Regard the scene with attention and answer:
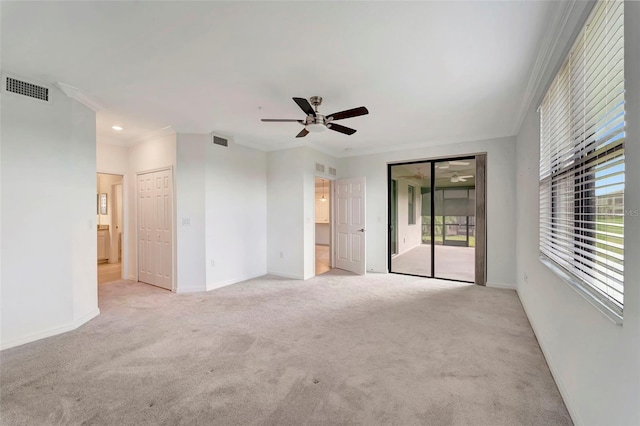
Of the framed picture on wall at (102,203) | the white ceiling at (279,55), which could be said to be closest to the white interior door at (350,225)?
the white ceiling at (279,55)

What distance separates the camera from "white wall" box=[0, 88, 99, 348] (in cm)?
256

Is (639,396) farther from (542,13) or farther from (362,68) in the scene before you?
(362,68)

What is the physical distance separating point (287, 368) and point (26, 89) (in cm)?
359

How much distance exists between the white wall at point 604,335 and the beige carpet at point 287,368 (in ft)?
0.72

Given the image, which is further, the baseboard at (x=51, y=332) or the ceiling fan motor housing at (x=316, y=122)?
the ceiling fan motor housing at (x=316, y=122)

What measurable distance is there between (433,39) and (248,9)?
1.36 metres

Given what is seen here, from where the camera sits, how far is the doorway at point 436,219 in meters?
5.19

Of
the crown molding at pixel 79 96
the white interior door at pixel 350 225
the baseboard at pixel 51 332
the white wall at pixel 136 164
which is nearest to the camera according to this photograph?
the baseboard at pixel 51 332

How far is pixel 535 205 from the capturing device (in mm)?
2941

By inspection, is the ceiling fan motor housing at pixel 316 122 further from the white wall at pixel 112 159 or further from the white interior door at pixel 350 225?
the white wall at pixel 112 159

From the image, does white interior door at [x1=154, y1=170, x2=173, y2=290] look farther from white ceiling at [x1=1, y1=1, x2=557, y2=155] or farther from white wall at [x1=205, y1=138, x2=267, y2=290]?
white ceiling at [x1=1, y1=1, x2=557, y2=155]

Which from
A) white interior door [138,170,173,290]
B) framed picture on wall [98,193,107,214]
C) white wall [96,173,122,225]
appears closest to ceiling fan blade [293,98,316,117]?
white interior door [138,170,173,290]

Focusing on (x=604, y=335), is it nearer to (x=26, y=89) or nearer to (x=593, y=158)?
(x=593, y=158)

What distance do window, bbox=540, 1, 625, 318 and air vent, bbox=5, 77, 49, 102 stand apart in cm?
444
